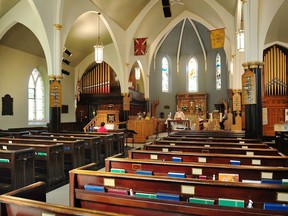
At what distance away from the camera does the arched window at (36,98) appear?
14.5m

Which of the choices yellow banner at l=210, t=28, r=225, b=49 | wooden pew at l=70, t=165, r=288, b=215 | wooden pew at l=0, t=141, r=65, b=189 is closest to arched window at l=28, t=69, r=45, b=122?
wooden pew at l=0, t=141, r=65, b=189

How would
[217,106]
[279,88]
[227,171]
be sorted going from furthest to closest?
[217,106] → [279,88] → [227,171]

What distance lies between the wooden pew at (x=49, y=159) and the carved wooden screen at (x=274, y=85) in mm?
9214

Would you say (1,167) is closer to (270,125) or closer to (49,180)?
(49,180)

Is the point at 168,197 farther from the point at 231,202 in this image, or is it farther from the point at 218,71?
the point at 218,71

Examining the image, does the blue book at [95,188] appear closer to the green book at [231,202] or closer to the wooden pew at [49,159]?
the green book at [231,202]

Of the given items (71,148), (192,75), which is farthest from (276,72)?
(192,75)

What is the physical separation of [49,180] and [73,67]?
12.9 metres

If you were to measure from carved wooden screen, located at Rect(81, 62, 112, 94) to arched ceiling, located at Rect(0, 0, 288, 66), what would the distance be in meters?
1.22

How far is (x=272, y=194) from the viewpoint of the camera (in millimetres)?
2465

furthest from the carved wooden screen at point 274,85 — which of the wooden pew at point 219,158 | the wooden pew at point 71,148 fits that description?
the wooden pew at point 71,148

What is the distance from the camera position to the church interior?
2.64 metres

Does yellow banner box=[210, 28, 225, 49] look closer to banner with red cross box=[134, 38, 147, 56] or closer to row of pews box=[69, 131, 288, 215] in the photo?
banner with red cross box=[134, 38, 147, 56]

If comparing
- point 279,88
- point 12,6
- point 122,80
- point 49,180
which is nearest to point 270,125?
point 279,88
